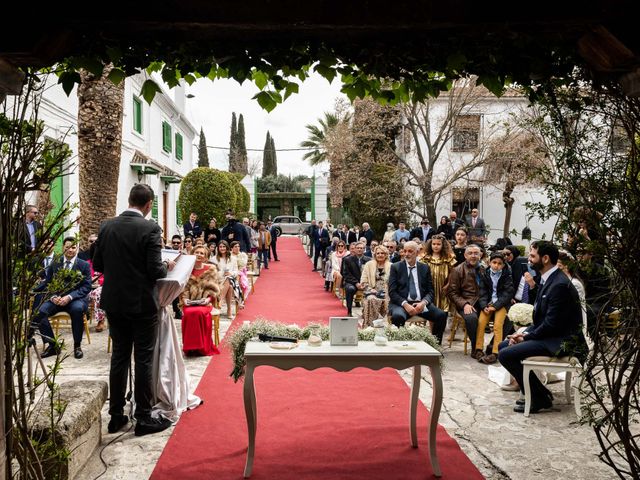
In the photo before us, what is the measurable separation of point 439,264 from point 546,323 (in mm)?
3640

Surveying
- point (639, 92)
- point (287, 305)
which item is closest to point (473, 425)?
point (639, 92)

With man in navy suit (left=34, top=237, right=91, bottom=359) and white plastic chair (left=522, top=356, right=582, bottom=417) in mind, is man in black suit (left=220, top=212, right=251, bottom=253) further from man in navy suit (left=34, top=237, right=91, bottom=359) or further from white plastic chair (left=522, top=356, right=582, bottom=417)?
white plastic chair (left=522, top=356, right=582, bottom=417)

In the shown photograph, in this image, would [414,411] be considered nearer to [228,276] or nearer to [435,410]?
[435,410]

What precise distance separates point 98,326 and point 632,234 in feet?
28.5

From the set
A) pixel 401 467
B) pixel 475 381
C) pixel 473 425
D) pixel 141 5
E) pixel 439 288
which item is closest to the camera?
pixel 141 5

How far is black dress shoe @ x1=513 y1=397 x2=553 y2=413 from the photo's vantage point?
19.4 feet

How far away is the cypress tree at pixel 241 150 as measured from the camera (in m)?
59.8

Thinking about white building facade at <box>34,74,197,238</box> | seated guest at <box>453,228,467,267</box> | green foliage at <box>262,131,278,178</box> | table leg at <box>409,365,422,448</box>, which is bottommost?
table leg at <box>409,365,422,448</box>

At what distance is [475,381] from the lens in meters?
7.04

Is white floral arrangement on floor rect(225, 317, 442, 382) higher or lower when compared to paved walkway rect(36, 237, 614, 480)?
higher

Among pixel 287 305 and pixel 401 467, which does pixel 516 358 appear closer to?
pixel 401 467

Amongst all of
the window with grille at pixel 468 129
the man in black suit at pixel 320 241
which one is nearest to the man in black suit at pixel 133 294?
the man in black suit at pixel 320 241

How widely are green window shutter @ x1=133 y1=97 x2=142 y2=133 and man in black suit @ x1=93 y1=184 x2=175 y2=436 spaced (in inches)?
622

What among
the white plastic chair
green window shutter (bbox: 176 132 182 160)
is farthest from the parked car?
the white plastic chair
